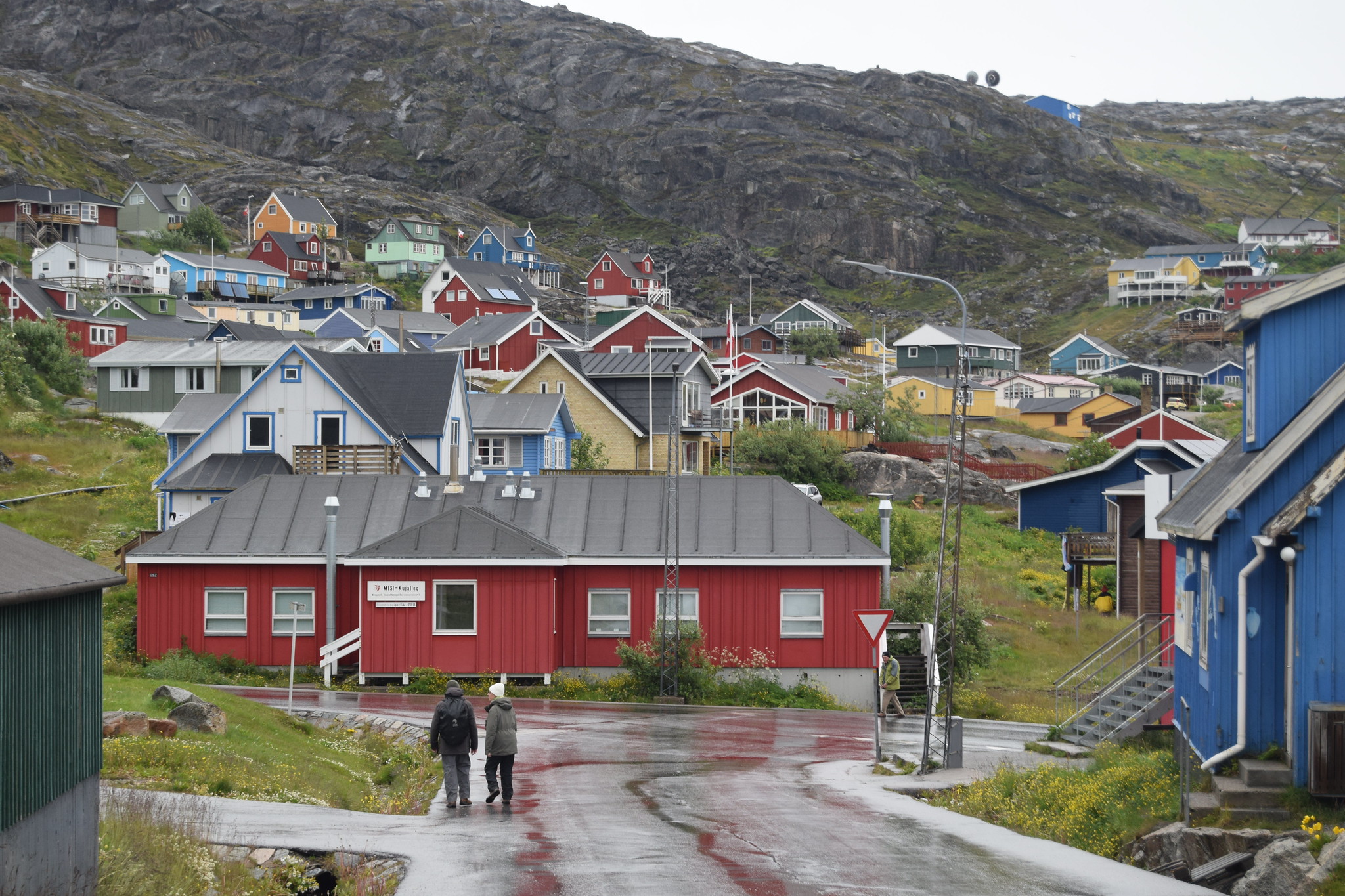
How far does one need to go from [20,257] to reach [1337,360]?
118m

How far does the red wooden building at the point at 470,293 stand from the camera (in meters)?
118

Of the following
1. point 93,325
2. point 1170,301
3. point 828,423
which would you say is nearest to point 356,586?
point 828,423

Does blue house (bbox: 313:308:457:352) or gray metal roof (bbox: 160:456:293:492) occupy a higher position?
blue house (bbox: 313:308:457:352)

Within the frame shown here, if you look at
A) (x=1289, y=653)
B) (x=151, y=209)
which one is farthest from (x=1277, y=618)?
(x=151, y=209)

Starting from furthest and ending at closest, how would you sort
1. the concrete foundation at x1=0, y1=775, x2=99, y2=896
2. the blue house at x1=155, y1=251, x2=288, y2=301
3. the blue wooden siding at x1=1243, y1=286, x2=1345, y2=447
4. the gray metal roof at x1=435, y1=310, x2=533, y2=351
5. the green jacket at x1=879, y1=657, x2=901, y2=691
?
the blue house at x1=155, y1=251, x2=288, y2=301 → the gray metal roof at x1=435, y1=310, x2=533, y2=351 → the green jacket at x1=879, y1=657, x2=901, y2=691 → the blue wooden siding at x1=1243, y1=286, x2=1345, y2=447 → the concrete foundation at x1=0, y1=775, x2=99, y2=896

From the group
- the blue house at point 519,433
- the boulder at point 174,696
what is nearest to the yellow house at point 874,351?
the blue house at point 519,433

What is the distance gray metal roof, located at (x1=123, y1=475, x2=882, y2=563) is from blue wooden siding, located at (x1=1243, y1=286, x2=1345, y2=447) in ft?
51.7

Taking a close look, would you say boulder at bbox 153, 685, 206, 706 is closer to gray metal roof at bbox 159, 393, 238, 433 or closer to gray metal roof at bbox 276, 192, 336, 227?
gray metal roof at bbox 159, 393, 238, 433

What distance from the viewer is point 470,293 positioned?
388 ft

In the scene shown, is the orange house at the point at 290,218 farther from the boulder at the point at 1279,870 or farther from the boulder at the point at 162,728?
the boulder at the point at 1279,870

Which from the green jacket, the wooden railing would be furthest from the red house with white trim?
the green jacket

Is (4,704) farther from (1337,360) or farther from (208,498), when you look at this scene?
(208,498)

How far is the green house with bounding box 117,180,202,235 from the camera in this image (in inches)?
5428

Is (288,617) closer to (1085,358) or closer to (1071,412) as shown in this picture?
(1071,412)
